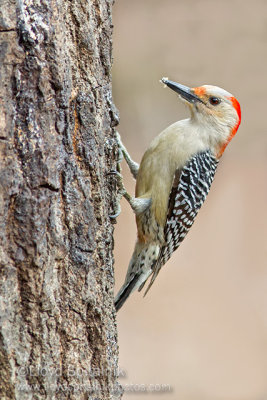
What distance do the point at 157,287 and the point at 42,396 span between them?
155 inches

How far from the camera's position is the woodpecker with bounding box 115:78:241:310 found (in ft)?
13.8

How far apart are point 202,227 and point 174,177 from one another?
2.42 meters

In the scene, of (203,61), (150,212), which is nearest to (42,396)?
(150,212)

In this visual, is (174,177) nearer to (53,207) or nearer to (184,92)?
(184,92)

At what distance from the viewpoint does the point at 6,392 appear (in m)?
2.35

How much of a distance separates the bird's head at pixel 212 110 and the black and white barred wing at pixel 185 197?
0.52 feet

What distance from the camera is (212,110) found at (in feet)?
14.7

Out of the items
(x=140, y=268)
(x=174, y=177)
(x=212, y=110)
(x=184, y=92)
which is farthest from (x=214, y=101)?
(x=140, y=268)

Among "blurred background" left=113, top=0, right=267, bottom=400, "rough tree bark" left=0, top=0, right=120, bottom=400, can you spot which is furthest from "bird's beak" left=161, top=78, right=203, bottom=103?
"blurred background" left=113, top=0, right=267, bottom=400

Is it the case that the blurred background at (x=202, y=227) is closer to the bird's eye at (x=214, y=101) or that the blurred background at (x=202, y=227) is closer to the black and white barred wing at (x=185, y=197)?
the black and white barred wing at (x=185, y=197)

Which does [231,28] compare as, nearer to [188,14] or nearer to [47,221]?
[188,14]

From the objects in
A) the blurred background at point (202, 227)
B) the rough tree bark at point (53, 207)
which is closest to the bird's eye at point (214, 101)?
the rough tree bark at point (53, 207)

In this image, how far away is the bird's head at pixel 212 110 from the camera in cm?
443

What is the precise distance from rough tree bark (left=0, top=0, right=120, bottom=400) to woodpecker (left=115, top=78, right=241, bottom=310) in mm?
1323
